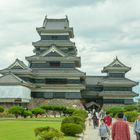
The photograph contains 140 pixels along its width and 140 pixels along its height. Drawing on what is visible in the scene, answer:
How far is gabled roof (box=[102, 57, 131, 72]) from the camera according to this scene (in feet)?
260

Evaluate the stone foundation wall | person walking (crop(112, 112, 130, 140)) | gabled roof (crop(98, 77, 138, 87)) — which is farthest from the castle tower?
person walking (crop(112, 112, 130, 140))

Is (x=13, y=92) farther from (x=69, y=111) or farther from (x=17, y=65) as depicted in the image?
(x=69, y=111)

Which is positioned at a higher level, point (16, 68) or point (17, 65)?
point (17, 65)

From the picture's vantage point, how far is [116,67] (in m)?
80.0

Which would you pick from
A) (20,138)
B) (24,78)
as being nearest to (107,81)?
(24,78)

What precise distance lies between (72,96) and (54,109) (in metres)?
11.4

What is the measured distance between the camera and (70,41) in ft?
265

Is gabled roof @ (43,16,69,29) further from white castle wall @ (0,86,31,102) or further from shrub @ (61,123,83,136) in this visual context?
shrub @ (61,123,83,136)

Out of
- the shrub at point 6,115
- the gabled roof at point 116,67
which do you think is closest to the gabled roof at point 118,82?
the gabled roof at point 116,67

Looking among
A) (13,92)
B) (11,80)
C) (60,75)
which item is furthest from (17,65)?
(13,92)

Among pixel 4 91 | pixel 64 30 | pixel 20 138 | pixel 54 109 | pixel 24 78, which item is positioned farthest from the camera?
pixel 64 30

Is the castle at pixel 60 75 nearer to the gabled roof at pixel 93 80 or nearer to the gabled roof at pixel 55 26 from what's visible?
the gabled roof at pixel 55 26

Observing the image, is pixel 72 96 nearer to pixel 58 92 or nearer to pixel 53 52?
pixel 58 92

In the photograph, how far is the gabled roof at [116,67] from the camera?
79.2 m
